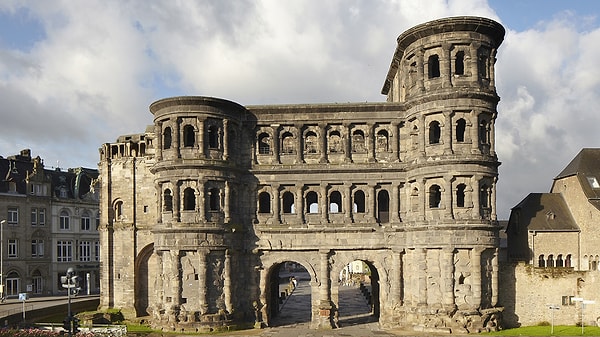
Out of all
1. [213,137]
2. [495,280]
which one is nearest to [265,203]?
[213,137]

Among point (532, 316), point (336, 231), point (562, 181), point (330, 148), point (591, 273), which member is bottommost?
point (532, 316)

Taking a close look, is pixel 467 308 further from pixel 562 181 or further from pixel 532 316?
pixel 562 181

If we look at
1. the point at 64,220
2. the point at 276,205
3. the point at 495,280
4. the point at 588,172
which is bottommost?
the point at 495,280

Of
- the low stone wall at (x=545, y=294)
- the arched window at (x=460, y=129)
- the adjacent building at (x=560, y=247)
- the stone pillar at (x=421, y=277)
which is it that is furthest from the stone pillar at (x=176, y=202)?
the adjacent building at (x=560, y=247)

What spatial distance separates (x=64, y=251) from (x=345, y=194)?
44835 mm

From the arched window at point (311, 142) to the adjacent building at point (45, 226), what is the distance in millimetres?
39515

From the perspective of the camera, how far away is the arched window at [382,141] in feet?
149

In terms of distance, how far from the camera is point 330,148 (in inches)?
1816

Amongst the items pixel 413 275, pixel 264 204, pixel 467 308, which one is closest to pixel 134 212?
pixel 264 204

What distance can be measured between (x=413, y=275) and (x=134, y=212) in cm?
2532

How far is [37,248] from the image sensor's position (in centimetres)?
6912

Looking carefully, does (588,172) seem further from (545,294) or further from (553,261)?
(545,294)

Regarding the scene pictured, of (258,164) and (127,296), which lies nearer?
(258,164)

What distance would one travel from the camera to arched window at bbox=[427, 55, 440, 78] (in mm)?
42812
